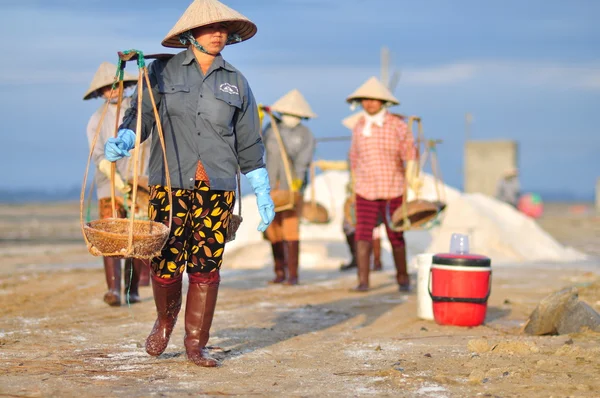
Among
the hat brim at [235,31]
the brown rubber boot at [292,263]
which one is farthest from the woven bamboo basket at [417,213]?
the hat brim at [235,31]

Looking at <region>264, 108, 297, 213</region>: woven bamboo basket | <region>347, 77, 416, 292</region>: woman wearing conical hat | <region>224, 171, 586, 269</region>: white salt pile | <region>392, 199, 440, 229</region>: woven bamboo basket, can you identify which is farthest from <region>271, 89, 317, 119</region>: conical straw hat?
<region>224, 171, 586, 269</region>: white salt pile

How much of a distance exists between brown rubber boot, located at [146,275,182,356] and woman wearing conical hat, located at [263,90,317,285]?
5.26m

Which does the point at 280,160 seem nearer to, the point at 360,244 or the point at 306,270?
the point at 360,244

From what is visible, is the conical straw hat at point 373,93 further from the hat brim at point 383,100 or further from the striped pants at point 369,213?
the striped pants at point 369,213

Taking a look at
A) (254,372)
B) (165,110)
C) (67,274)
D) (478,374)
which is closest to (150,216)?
(165,110)

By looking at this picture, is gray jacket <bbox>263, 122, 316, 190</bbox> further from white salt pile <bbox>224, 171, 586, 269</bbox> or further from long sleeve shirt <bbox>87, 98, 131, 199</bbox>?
white salt pile <bbox>224, 171, 586, 269</bbox>

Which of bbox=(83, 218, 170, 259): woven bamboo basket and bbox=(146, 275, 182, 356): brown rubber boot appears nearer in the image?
bbox=(83, 218, 170, 259): woven bamboo basket

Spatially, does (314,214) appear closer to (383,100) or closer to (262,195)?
(383,100)

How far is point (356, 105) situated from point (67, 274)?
421cm

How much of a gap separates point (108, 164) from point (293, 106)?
347 centimetres

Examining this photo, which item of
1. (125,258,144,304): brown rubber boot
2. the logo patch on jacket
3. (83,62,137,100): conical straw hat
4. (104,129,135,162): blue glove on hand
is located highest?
(83,62,137,100): conical straw hat

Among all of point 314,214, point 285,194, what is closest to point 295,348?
point 285,194

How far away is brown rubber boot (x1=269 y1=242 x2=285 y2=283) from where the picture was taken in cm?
1127

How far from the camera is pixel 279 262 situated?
37.1ft
